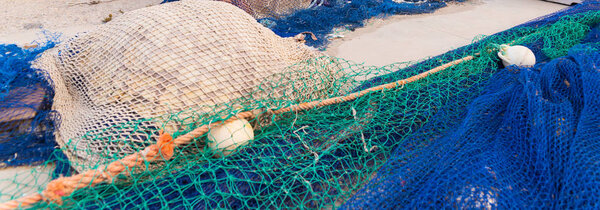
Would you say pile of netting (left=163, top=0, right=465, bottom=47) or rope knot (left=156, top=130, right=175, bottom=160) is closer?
rope knot (left=156, top=130, right=175, bottom=160)

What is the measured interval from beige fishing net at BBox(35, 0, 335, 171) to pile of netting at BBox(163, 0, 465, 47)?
4.79 feet

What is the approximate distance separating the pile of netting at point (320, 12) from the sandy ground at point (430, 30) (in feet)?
0.49

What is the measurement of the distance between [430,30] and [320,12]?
4.23ft

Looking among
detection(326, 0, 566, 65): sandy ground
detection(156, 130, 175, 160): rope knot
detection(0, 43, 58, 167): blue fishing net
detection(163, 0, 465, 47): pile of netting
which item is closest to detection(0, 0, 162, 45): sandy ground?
detection(163, 0, 465, 47): pile of netting

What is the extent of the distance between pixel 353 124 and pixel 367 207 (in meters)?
0.55

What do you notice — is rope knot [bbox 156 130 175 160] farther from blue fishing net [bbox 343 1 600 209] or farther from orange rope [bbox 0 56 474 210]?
blue fishing net [bbox 343 1 600 209]

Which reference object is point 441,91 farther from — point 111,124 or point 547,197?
point 111,124

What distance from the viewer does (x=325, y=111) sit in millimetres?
1938

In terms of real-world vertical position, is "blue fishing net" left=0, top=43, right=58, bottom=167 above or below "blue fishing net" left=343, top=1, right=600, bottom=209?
below

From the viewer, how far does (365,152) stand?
1.62 m

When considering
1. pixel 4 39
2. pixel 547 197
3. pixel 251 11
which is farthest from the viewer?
pixel 251 11

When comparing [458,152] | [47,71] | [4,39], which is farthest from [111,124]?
[4,39]

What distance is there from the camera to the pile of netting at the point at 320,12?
3.79 metres

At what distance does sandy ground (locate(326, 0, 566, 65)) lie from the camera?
11.0ft
